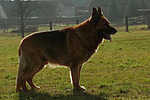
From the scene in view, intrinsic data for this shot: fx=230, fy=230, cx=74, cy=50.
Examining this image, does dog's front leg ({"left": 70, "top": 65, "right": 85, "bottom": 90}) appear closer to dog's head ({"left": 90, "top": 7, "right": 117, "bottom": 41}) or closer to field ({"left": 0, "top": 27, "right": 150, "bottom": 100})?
field ({"left": 0, "top": 27, "right": 150, "bottom": 100})

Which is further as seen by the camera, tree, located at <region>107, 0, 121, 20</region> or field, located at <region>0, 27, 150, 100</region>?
tree, located at <region>107, 0, 121, 20</region>

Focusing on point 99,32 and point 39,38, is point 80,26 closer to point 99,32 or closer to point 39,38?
point 99,32

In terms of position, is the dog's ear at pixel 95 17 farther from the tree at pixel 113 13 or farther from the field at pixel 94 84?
the tree at pixel 113 13

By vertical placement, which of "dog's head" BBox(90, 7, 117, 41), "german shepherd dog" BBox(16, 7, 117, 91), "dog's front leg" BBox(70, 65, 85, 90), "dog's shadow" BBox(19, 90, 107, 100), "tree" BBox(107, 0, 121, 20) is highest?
"tree" BBox(107, 0, 121, 20)

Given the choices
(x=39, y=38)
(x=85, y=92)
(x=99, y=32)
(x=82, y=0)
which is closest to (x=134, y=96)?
(x=85, y=92)

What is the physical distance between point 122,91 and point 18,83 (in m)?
2.76

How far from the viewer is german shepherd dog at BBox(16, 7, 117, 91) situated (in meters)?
6.12

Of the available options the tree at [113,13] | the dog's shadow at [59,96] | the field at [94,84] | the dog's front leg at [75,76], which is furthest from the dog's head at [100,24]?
the tree at [113,13]

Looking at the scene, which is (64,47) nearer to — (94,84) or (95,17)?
(95,17)

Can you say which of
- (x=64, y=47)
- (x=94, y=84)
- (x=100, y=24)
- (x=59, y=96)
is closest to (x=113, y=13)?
(x=94, y=84)

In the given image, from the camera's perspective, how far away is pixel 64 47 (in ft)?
20.7

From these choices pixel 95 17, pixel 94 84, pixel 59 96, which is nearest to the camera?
pixel 59 96

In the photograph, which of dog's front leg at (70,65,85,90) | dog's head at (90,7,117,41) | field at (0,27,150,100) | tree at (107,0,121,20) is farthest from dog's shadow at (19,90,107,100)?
tree at (107,0,121,20)

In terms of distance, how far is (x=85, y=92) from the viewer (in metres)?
6.00
